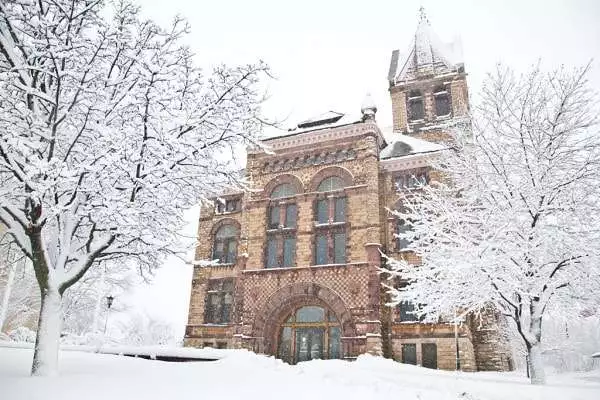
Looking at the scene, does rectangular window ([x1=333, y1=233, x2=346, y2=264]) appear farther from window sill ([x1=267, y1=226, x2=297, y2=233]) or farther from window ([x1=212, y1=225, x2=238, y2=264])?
window ([x1=212, y1=225, x2=238, y2=264])

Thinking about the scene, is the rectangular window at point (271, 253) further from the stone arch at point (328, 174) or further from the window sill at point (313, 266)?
the stone arch at point (328, 174)

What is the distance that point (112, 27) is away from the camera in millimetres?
8500

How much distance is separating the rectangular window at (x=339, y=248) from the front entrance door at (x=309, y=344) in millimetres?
3458

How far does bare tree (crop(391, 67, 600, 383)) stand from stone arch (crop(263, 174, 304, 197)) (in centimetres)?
1137

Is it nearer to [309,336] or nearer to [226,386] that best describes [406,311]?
[309,336]

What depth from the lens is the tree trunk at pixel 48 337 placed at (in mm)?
7738

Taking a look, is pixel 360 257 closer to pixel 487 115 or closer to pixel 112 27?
pixel 487 115

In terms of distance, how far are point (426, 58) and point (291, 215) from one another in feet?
50.8

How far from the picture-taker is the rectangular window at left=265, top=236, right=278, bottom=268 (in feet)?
76.2

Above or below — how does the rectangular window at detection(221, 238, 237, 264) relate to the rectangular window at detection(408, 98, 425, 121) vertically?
below

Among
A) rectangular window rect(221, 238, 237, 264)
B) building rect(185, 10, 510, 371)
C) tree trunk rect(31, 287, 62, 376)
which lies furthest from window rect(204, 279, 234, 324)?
tree trunk rect(31, 287, 62, 376)

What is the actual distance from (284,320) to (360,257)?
5.12 metres

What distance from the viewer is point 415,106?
94.9 feet

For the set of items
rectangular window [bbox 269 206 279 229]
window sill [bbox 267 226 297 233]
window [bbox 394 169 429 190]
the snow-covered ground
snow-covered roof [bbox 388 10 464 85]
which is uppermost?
snow-covered roof [bbox 388 10 464 85]
